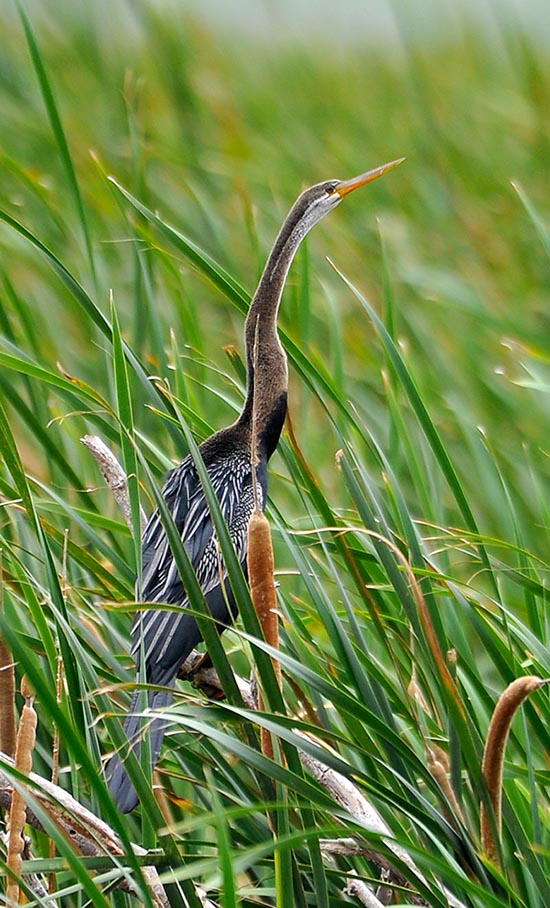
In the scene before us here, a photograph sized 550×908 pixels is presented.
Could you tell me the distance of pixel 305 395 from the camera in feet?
6.03

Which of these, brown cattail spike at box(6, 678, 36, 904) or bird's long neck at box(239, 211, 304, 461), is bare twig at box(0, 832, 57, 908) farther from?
bird's long neck at box(239, 211, 304, 461)

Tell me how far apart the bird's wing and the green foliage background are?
35mm

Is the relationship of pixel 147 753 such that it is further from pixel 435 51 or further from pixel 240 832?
pixel 435 51

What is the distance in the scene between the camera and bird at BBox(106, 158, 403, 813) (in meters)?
1.32

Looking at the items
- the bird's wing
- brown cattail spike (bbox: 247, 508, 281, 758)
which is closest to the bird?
the bird's wing

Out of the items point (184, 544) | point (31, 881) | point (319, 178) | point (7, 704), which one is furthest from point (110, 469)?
point (319, 178)

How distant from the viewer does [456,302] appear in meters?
2.27

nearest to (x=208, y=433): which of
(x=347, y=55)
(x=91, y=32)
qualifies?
(x=91, y=32)

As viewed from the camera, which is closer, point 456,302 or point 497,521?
point 497,521

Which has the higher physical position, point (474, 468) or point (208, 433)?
point (208, 433)

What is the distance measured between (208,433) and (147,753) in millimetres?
540

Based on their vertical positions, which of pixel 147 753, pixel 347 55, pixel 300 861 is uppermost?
pixel 347 55

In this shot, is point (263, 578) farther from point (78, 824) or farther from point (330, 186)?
point (330, 186)

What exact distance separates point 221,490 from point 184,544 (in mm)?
138
